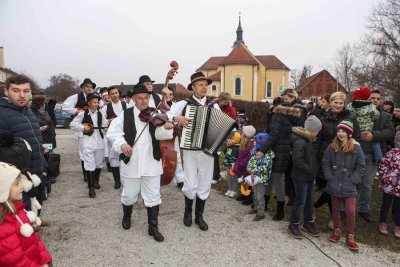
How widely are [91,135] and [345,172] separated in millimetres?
4603

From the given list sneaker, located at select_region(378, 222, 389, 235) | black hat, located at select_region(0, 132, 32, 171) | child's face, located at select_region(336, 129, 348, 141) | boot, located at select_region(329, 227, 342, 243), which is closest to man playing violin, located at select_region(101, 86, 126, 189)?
black hat, located at select_region(0, 132, 32, 171)

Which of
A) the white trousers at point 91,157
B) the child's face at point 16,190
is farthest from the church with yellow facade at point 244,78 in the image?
Result: the child's face at point 16,190

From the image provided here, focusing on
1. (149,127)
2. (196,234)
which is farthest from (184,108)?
(196,234)

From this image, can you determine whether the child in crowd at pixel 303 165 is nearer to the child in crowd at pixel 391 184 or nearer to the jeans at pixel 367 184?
the child in crowd at pixel 391 184

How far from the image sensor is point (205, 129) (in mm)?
4203

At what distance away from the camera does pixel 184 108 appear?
4.39 m

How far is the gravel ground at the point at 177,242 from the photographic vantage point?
3.50 m

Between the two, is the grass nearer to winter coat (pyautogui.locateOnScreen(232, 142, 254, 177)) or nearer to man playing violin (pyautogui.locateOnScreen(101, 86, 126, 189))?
winter coat (pyautogui.locateOnScreen(232, 142, 254, 177))

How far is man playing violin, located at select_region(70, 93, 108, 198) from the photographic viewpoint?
574 centimetres

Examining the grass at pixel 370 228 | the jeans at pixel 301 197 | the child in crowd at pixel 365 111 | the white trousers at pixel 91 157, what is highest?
the child in crowd at pixel 365 111

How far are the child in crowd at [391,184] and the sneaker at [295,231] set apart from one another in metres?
1.32

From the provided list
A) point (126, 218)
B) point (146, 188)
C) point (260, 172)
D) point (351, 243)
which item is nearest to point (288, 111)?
point (260, 172)

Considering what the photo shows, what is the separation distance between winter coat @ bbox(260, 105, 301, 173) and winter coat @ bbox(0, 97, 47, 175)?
10.4 ft

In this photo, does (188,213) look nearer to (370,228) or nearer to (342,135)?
Answer: (342,135)
